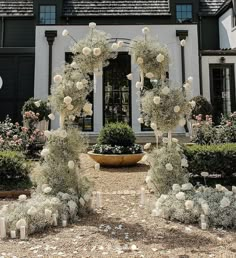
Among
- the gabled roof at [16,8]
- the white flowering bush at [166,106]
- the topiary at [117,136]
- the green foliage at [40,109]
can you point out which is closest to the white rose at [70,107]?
the white flowering bush at [166,106]

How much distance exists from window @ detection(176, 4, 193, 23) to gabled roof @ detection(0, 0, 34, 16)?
7856mm

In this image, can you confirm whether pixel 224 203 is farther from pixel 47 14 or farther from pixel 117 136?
pixel 47 14

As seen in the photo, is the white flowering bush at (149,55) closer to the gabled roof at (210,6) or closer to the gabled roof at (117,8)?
the gabled roof at (117,8)

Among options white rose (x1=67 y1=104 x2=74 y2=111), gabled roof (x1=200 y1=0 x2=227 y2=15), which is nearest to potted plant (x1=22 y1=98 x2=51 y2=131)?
white rose (x1=67 y1=104 x2=74 y2=111)

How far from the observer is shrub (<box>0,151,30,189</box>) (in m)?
6.68

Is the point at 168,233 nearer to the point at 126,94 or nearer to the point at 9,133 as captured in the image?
the point at 9,133

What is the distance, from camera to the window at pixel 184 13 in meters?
17.8

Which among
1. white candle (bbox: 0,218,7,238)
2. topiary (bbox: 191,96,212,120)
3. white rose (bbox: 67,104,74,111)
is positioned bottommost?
white candle (bbox: 0,218,7,238)

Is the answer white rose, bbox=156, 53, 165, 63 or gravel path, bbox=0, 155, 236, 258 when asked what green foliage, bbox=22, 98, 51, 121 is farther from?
white rose, bbox=156, 53, 165, 63

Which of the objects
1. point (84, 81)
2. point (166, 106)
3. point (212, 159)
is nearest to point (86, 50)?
point (84, 81)

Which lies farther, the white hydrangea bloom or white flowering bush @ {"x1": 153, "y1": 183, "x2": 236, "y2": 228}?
the white hydrangea bloom

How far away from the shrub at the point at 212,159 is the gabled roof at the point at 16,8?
48.2 ft

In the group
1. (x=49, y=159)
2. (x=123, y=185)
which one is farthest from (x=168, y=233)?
(x=123, y=185)

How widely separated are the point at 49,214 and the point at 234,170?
13.5 feet
